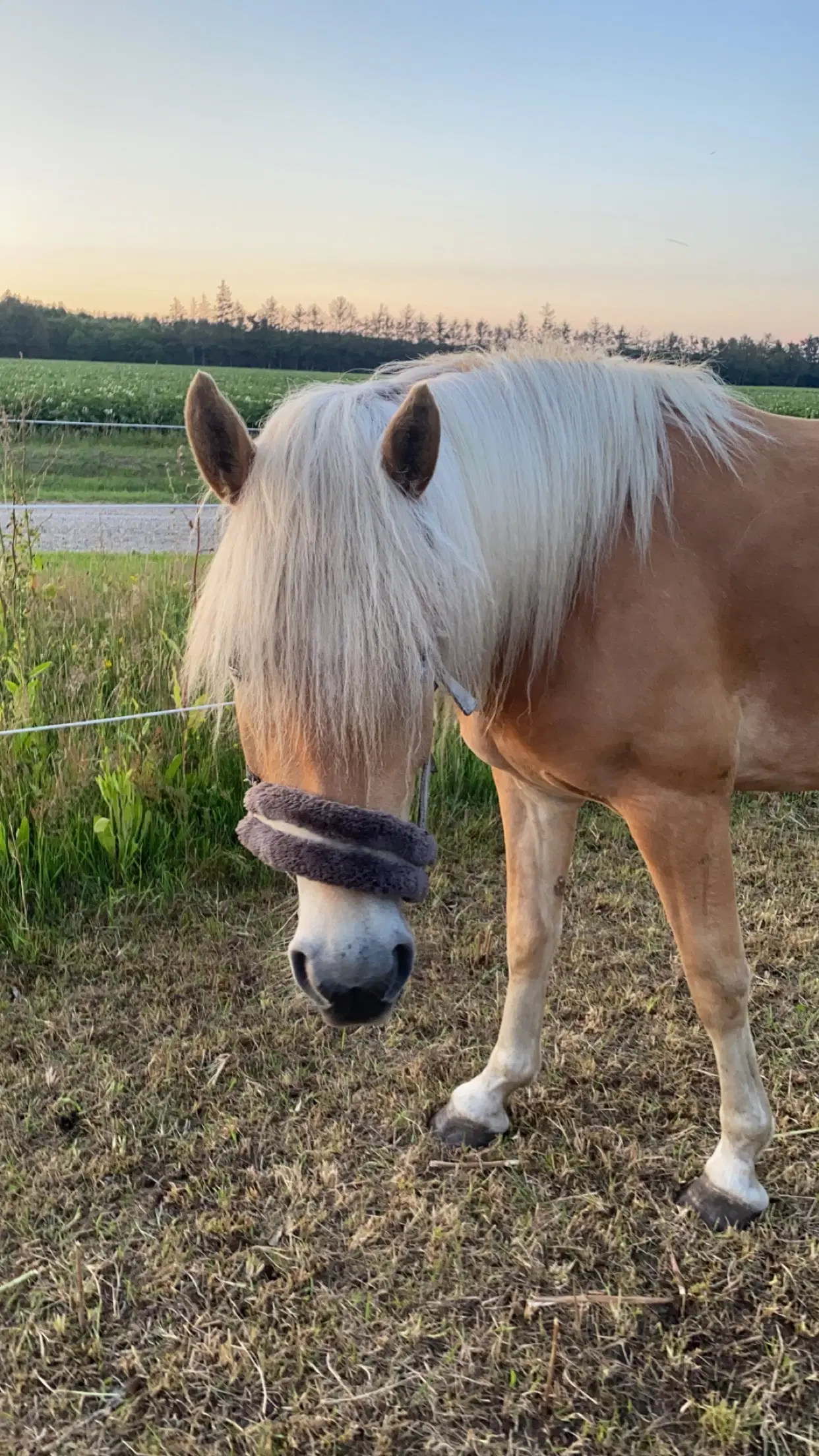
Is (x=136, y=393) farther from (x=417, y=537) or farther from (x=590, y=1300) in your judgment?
(x=590, y=1300)

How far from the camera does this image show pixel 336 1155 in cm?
212

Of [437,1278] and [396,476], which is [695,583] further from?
[437,1278]

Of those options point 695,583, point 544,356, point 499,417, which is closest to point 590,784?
point 695,583

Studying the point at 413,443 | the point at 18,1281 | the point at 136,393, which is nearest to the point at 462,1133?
the point at 18,1281

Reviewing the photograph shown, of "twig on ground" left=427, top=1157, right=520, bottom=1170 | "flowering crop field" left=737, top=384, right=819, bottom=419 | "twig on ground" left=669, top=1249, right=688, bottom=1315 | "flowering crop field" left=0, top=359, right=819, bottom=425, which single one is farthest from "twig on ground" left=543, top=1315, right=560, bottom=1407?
"flowering crop field" left=737, top=384, right=819, bottom=419

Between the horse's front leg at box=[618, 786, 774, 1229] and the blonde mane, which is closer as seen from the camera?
the blonde mane

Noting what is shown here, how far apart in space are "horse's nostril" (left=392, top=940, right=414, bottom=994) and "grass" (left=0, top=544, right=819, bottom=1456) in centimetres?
88

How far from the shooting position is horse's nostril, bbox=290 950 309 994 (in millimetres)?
1297

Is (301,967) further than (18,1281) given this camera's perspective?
No

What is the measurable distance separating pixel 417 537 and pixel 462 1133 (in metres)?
1.63

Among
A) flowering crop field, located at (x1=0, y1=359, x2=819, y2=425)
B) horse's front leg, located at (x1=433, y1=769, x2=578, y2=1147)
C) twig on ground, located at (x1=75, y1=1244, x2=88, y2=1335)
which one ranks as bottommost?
twig on ground, located at (x1=75, y1=1244, x2=88, y2=1335)

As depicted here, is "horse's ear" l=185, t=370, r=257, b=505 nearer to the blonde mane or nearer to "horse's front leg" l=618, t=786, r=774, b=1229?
the blonde mane

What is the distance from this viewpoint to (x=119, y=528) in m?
7.26

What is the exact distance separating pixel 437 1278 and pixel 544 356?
199 centimetres
